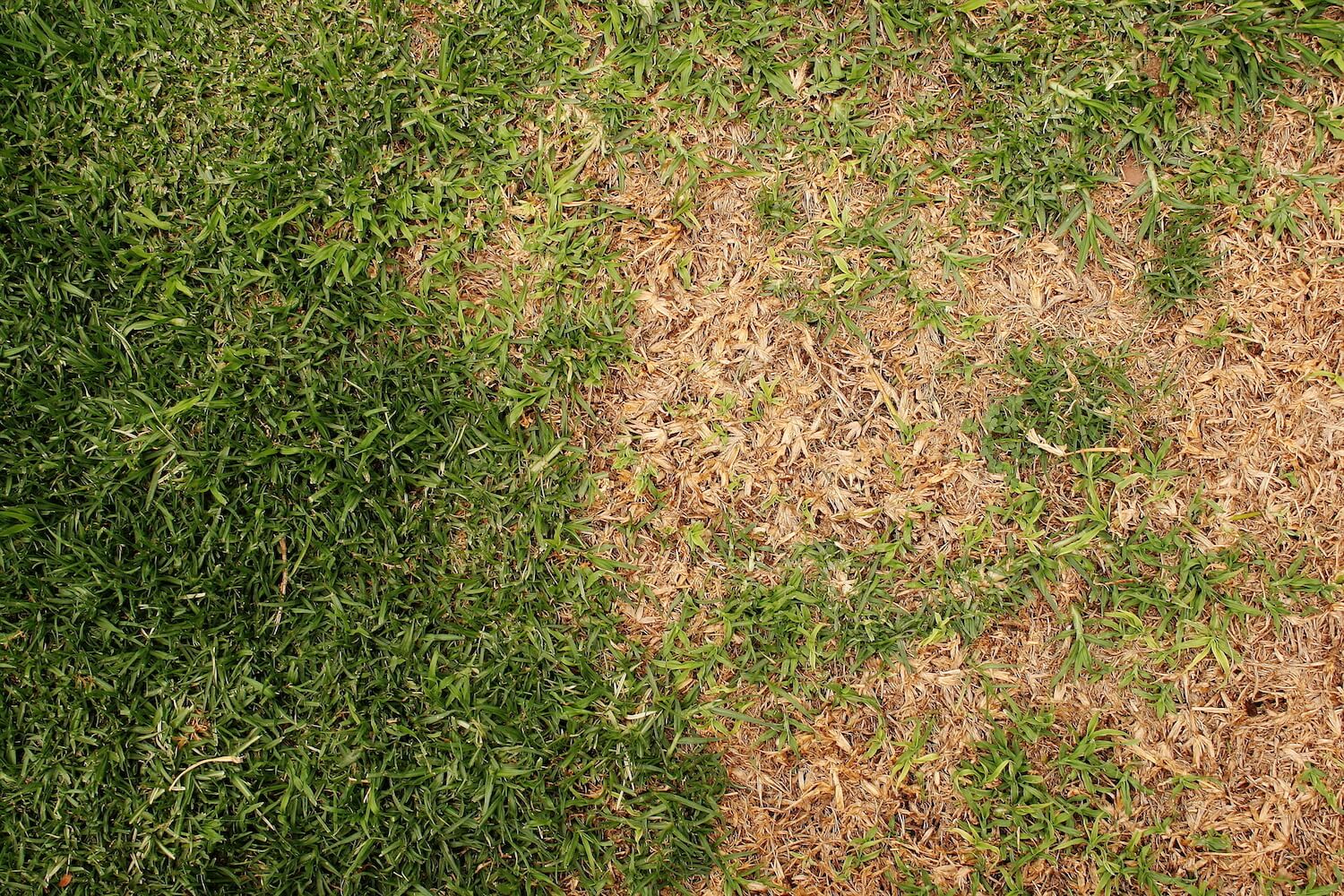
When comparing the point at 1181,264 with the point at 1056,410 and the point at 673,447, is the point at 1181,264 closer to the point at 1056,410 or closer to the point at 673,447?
the point at 1056,410

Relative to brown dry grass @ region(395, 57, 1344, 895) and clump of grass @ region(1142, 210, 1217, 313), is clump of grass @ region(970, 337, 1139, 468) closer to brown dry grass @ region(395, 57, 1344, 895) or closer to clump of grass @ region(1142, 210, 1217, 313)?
brown dry grass @ region(395, 57, 1344, 895)

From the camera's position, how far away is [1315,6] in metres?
2.33

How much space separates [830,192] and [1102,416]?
0.99 metres

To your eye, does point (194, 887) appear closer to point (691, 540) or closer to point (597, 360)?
point (691, 540)

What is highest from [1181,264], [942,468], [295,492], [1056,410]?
[1181,264]

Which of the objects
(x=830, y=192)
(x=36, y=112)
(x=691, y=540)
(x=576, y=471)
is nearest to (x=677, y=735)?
(x=691, y=540)

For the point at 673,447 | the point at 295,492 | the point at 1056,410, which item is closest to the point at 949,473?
the point at 1056,410

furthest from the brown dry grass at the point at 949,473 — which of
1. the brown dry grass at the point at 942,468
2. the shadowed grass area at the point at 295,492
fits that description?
the shadowed grass area at the point at 295,492

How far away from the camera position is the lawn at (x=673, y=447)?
2.29m

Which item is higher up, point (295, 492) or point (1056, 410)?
point (1056, 410)

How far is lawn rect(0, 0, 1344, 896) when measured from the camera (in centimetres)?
229

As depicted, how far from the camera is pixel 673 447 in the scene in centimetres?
240

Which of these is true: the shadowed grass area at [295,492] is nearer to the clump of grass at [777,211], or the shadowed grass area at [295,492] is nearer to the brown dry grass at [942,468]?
the brown dry grass at [942,468]

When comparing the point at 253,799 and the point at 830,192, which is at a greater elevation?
the point at 830,192
